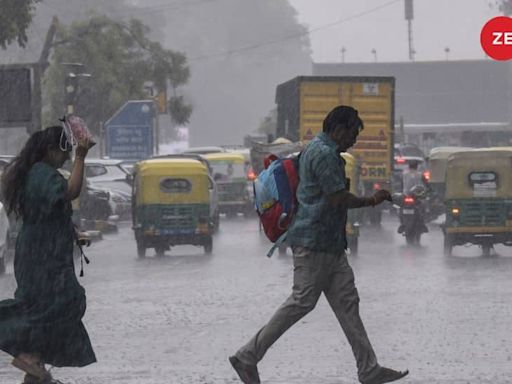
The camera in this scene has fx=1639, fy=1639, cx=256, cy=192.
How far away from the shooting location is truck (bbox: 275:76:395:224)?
38.0 meters

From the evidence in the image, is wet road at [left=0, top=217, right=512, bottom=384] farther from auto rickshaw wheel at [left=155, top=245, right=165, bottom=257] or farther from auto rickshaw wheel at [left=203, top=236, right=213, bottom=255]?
auto rickshaw wheel at [left=203, top=236, right=213, bottom=255]

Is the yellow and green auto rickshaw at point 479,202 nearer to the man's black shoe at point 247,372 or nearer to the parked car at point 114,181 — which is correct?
the parked car at point 114,181

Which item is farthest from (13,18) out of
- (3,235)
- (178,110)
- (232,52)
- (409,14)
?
(232,52)

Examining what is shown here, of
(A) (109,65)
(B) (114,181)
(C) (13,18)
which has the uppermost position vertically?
(C) (13,18)

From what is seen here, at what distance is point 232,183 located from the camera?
43938 millimetres

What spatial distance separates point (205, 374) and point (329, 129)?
2.30m

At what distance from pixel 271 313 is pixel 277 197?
233 inches

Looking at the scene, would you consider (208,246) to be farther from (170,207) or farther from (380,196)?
(380,196)

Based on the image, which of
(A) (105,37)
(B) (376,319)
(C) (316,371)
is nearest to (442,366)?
(C) (316,371)

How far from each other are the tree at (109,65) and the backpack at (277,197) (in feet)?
149

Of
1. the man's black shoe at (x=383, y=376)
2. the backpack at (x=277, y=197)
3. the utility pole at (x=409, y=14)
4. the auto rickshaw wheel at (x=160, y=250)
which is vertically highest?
the utility pole at (x=409, y=14)

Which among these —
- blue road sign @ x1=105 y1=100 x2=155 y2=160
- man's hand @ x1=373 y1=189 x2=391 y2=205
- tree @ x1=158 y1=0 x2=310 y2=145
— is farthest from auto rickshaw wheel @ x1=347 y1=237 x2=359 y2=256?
tree @ x1=158 y1=0 x2=310 y2=145

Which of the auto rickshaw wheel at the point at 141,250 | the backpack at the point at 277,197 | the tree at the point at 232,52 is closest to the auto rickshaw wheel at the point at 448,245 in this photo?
the auto rickshaw wheel at the point at 141,250

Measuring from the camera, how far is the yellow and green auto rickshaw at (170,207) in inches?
1120
